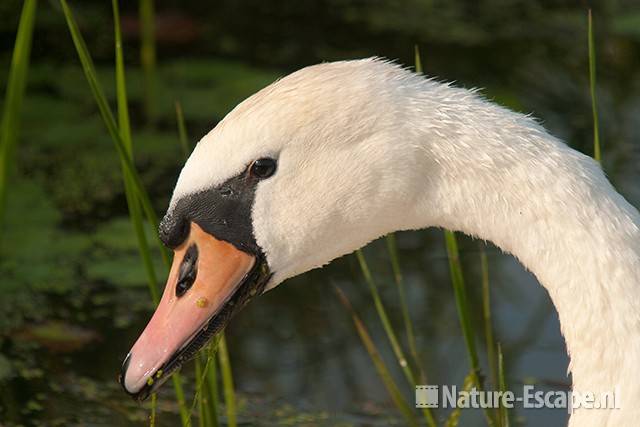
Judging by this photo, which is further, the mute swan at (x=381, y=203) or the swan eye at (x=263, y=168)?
the swan eye at (x=263, y=168)

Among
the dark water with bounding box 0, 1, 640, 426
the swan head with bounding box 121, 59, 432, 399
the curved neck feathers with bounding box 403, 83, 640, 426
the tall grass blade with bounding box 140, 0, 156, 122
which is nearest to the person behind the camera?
the curved neck feathers with bounding box 403, 83, 640, 426

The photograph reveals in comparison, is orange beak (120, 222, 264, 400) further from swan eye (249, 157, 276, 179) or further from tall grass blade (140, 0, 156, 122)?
tall grass blade (140, 0, 156, 122)

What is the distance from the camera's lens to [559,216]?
2840mm

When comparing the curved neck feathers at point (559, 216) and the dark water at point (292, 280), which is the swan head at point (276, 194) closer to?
the curved neck feathers at point (559, 216)

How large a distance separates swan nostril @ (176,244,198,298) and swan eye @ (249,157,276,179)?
9.7 inches

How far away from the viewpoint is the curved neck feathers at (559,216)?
2812 millimetres

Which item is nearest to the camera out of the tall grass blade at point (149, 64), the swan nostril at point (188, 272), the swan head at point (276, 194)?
the swan head at point (276, 194)

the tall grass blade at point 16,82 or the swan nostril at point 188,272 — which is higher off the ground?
the tall grass blade at point 16,82

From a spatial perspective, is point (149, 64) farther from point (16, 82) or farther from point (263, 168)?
point (263, 168)

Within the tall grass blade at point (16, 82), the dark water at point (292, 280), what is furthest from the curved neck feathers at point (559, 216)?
the dark water at point (292, 280)

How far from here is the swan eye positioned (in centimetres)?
298

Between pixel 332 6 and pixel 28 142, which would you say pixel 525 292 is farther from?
pixel 332 6

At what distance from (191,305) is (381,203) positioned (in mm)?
487

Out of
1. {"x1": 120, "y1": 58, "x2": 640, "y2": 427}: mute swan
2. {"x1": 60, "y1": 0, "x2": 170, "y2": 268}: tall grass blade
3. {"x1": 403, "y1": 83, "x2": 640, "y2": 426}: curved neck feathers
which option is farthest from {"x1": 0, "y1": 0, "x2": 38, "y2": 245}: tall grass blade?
{"x1": 403, "y1": 83, "x2": 640, "y2": 426}: curved neck feathers
